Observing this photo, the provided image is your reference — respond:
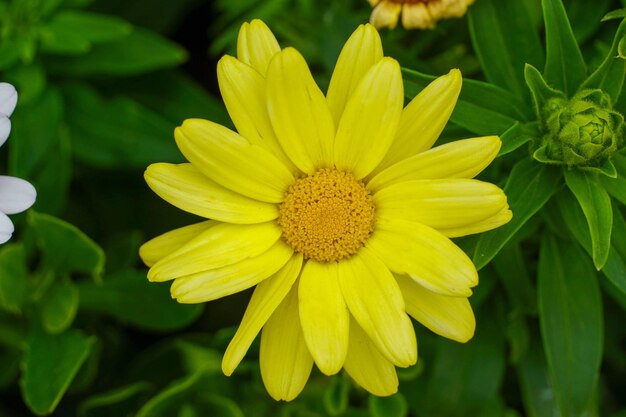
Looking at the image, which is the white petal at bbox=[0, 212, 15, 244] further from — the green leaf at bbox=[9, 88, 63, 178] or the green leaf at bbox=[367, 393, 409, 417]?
the green leaf at bbox=[367, 393, 409, 417]

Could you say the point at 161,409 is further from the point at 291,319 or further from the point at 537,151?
the point at 537,151

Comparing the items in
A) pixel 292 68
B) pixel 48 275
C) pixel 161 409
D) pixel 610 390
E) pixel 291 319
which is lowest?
pixel 610 390

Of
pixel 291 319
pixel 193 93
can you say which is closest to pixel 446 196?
pixel 291 319

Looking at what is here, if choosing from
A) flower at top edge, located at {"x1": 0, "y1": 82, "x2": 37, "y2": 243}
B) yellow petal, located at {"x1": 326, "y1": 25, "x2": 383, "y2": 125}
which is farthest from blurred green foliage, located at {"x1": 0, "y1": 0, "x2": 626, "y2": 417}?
flower at top edge, located at {"x1": 0, "y1": 82, "x2": 37, "y2": 243}

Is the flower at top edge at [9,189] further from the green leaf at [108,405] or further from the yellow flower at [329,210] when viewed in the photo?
the green leaf at [108,405]

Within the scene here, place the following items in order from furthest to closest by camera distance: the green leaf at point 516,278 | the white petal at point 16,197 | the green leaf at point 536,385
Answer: the green leaf at point 536,385
the green leaf at point 516,278
the white petal at point 16,197

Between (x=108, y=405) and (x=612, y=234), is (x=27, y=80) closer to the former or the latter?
(x=108, y=405)

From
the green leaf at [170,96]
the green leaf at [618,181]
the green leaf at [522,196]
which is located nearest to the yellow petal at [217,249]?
the green leaf at [522,196]
